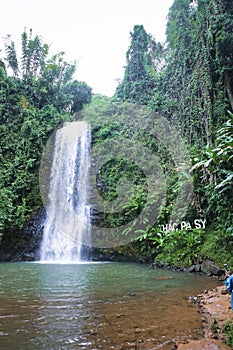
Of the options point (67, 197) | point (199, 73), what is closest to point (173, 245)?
point (67, 197)

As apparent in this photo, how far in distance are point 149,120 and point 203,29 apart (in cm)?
557

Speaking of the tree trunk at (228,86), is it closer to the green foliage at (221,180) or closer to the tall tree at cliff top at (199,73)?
the tall tree at cliff top at (199,73)

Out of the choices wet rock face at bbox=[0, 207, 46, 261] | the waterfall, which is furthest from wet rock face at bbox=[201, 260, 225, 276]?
wet rock face at bbox=[0, 207, 46, 261]

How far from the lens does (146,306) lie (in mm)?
4371

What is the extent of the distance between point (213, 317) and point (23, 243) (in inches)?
447

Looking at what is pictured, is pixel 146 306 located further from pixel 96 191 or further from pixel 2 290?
pixel 96 191

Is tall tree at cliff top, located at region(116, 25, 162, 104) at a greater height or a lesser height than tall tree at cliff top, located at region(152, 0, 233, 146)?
greater

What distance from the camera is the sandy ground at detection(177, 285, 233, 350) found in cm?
284

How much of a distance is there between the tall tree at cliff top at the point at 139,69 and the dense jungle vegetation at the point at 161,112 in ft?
0.24

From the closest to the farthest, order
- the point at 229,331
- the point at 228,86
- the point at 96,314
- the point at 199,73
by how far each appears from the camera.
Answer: the point at 229,331
the point at 96,314
the point at 228,86
the point at 199,73

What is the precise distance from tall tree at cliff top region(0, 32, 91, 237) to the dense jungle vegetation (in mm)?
58

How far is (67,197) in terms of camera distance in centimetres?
1480

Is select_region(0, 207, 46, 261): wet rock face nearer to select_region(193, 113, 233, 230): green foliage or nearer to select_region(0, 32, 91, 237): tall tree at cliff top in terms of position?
select_region(0, 32, 91, 237): tall tree at cliff top

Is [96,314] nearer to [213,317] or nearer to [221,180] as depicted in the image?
[213,317]
